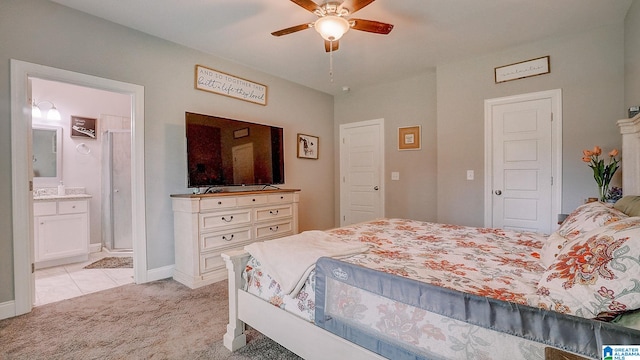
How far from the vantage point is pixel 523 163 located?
3.19 m

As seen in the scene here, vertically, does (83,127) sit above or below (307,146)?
above

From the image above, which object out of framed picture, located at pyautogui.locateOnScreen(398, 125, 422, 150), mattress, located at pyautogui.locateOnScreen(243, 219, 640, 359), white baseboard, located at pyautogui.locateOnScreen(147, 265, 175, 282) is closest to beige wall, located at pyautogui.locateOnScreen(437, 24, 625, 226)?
framed picture, located at pyautogui.locateOnScreen(398, 125, 422, 150)

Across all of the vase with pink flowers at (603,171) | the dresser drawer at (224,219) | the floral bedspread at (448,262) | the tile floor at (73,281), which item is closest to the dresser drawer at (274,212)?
the dresser drawer at (224,219)

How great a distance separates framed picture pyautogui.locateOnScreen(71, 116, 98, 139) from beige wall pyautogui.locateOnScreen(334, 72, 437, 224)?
4173 millimetres

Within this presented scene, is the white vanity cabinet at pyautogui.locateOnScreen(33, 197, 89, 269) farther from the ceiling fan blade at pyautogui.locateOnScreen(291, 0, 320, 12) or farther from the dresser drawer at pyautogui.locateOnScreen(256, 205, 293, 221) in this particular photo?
the ceiling fan blade at pyautogui.locateOnScreen(291, 0, 320, 12)

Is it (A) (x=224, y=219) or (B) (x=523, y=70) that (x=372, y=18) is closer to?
(B) (x=523, y=70)

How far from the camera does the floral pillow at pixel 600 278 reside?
2.51 feet

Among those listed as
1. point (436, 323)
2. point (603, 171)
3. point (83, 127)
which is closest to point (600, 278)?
point (436, 323)

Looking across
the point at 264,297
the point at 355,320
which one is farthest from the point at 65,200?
the point at 355,320

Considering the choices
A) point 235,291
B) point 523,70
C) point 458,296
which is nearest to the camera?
point 458,296

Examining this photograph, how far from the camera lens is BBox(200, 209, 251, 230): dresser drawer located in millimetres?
2789

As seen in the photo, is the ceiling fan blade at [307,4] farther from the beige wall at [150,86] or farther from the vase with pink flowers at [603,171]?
the vase with pink flowers at [603,171]

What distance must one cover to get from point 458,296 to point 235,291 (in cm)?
129

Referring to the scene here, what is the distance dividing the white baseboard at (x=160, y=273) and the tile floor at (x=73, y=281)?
22cm
